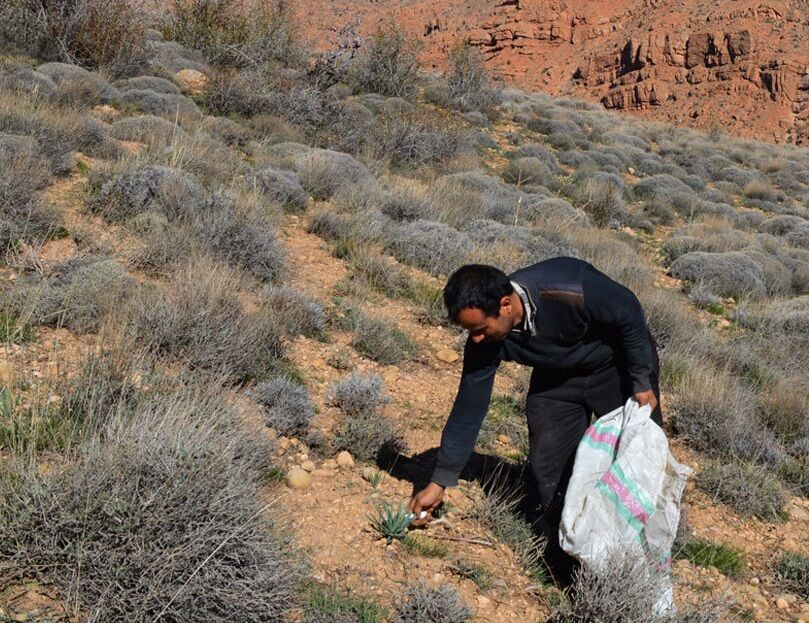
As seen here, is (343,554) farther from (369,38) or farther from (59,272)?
(369,38)

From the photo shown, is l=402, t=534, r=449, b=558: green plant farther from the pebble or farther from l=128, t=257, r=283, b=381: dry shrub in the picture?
l=128, t=257, r=283, b=381: dry shrub

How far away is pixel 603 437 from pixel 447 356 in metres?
2.38

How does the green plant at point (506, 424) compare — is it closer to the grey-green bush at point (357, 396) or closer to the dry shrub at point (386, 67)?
the grey-green bush at point (357, 396)

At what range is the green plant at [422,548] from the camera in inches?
119

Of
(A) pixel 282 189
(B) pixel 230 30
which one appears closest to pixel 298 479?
(A) pixel 282 189

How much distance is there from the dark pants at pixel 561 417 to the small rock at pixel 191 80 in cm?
1067

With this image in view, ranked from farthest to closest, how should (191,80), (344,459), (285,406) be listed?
1. (191,80)
2. (285,406)
3. (344,459)

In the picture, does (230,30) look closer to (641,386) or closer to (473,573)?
(641,386)

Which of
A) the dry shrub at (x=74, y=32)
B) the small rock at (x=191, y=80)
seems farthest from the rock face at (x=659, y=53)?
the dry shrub at (x=74, y=32)

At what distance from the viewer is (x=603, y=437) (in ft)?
9.74

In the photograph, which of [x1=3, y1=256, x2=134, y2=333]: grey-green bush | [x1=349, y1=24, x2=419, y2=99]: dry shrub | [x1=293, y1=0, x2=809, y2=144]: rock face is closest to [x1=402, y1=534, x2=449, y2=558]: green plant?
[x1=3, y1=256, x2=134, y2=333]: grey-green bush

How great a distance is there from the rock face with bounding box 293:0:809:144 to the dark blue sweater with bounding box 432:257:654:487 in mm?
25017

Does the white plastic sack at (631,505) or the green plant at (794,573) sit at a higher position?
the white plastic sack at (631,505)

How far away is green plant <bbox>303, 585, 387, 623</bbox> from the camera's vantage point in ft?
8.07
